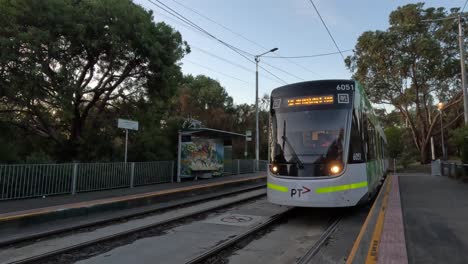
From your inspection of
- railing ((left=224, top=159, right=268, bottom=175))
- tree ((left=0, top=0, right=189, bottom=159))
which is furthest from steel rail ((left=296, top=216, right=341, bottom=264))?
railing ((left=224, top=159, right=268, bottom=175))

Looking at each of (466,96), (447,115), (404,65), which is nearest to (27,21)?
(466,96)

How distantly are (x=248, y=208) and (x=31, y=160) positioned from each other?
7.91m

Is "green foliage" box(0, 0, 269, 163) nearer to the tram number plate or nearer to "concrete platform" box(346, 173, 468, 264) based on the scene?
A: the tram number plate

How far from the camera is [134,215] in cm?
1024

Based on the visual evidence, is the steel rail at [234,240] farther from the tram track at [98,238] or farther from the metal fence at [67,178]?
the metal fence at [67,178]

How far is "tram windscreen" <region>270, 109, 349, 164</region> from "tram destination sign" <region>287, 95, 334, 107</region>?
0.68ft

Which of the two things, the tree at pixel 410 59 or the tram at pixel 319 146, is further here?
the tree at pixel 410 59

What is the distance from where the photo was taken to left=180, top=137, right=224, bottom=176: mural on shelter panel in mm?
18562

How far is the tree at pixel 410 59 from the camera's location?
35.6 meters

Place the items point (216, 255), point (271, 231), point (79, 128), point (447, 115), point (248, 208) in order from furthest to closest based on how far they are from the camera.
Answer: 1. point (447, 115)
2. point (79, 128)
3. point (248, 208)
4. point (271, 231)
5. point (216, 255)

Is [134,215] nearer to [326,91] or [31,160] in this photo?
[31,160]

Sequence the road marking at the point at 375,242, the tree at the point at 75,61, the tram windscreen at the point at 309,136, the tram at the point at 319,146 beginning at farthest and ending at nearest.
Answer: the tree at the point at 75,61 < the tram windscreen at the point at 309,136 < the tram at the point at 319,146 < the road marking at the point at 375,242

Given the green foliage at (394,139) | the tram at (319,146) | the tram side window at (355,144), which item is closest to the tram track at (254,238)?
the tram at (319,146)

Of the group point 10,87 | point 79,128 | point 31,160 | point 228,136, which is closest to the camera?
point 31,160
